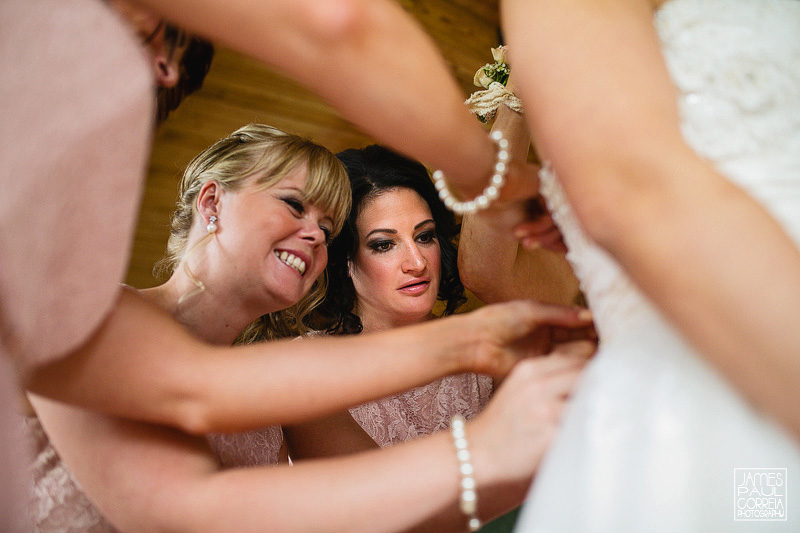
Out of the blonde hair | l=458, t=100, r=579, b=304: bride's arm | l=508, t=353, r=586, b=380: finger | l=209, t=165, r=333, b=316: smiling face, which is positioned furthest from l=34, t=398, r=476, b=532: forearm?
l=458, t=100, r=579, b=304: bride's arm

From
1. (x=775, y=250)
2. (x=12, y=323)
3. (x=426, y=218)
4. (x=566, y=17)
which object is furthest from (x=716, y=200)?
(x=426, y=218)

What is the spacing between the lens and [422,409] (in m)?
2.17

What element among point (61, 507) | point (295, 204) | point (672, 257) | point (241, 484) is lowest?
point (61, 507)

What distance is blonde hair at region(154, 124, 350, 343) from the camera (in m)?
1.67

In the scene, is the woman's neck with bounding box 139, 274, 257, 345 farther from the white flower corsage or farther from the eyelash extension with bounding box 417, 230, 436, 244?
the eyelash extension with bounding box 417, 230, 436, 244

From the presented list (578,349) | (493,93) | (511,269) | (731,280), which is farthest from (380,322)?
(731,280)

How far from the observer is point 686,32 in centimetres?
72

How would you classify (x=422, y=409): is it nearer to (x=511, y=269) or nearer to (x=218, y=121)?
(x=511, y=269)

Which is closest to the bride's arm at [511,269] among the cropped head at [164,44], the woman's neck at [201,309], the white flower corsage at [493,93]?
the white flower corsage at [493,93]

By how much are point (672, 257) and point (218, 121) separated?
7.56 feet

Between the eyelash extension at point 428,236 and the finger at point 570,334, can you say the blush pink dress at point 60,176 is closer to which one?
the finger at point 570,334

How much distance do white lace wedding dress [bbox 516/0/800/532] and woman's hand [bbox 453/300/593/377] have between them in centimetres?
10

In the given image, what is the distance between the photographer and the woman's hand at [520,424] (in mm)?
717

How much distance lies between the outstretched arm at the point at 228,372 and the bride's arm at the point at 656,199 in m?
0.28
